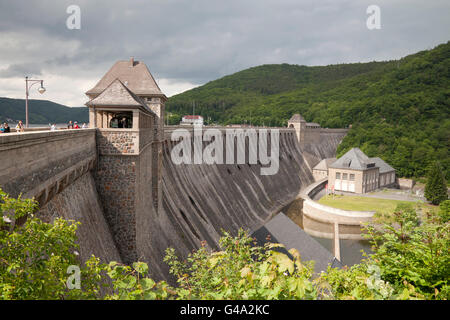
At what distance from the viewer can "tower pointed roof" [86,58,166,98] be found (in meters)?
23.5

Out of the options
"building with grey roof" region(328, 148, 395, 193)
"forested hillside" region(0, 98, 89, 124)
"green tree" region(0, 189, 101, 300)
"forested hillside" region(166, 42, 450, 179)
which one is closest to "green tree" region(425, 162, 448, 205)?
"building with grey roof" region(328, 148, 395, 193)

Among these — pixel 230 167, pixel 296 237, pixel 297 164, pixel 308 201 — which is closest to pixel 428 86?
pixel 297 164

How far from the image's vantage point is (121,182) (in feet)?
50.9

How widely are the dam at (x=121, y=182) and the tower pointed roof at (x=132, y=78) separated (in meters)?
0.07

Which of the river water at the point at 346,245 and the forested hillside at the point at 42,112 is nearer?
the forested hillside at the point at 42,112

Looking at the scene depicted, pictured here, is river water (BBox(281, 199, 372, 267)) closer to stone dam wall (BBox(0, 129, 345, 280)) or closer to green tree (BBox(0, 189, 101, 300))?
stone dam wall (BBox(0, 129, 345, 280))

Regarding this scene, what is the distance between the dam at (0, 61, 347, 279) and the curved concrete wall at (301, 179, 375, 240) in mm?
17075

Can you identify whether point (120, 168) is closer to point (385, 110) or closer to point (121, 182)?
point (121, 182)

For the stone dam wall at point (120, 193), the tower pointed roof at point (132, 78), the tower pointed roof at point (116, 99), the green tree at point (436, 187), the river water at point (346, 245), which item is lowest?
the river water at point (346, 245)

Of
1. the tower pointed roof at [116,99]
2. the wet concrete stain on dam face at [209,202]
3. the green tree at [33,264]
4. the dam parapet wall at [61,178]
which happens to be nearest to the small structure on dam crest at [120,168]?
the tower pointed roof at [116,99]

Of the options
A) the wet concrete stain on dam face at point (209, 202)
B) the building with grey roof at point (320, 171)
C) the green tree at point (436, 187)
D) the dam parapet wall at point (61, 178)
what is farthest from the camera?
the building with grey roof at point (320, 171)

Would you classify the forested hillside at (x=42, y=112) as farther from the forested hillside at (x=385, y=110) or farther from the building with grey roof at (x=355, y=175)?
the forested hillside at (x=385, y=110)

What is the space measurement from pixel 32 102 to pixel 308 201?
138 feet

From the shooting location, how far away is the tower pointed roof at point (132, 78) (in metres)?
23.5
